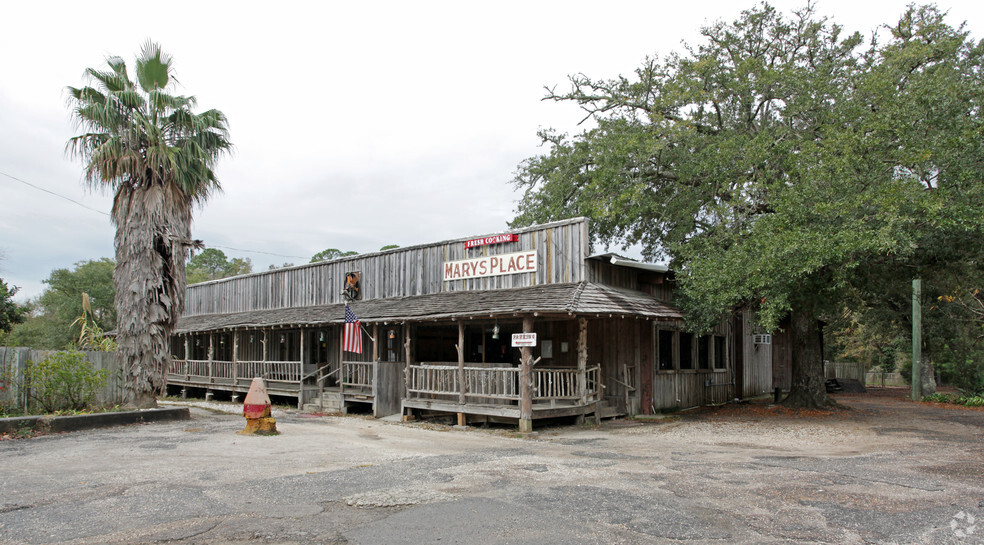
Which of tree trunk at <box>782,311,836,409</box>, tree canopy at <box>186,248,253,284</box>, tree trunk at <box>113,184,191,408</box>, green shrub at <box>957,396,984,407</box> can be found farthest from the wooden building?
tree canopy at <box>186,248,253,284</box>

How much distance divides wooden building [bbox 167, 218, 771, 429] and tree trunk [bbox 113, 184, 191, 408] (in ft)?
13.9

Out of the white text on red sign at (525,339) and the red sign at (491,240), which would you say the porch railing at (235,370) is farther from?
the white text on red sign at (525,339)

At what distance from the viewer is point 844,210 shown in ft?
39.7

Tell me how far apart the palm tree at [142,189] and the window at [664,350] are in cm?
1246

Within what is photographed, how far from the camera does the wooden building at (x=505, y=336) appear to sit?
13828 millimetres

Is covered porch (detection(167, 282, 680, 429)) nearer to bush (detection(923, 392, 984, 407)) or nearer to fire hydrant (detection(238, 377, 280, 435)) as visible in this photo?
fire hydrant (detection(238, 377, 280, 435))

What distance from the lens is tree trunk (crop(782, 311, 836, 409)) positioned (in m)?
17.2

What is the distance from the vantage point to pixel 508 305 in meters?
13.4

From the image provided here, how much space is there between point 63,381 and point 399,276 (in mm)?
8700

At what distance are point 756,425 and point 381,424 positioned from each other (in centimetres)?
878

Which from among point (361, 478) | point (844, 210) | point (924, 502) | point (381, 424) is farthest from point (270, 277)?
point (924, 502)

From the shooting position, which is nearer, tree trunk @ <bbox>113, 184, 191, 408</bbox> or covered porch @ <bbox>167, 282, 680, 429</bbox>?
covered porch @ <bbox>167, 282, 680, 429</bbox>

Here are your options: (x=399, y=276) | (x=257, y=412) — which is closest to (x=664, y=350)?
(x=399, y=276)

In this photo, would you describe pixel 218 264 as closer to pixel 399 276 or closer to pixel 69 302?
pixel 69 302
